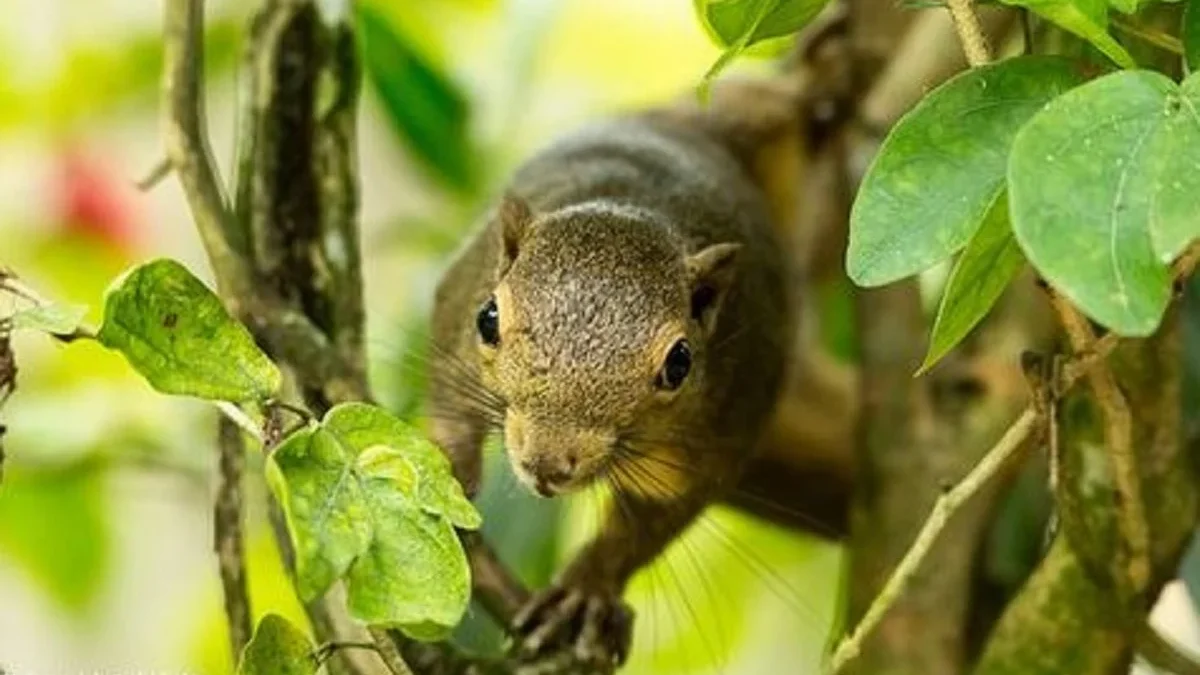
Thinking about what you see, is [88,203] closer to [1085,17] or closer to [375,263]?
[375,263]

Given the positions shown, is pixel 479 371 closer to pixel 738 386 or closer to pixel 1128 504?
pixel 738 386

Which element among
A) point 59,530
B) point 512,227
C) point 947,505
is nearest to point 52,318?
point 947,505

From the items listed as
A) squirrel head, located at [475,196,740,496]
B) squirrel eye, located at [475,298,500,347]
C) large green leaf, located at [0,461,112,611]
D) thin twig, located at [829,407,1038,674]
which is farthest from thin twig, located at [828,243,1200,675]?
large green leaf, located at [0,461,112,611]

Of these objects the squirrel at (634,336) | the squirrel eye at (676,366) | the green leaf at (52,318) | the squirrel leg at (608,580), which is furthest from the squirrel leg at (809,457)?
the green leaf at (52,318)

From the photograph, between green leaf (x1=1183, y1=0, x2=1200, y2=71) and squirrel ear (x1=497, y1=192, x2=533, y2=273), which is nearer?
green leaf (x1=1183, y1=0, x2=1200, y2=71)

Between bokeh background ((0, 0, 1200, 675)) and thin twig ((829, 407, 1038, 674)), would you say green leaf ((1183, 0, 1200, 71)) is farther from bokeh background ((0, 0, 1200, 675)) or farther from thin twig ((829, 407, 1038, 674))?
bokeh background ((0, 0, 1200, 675))

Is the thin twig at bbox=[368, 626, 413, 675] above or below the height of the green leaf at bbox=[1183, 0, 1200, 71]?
below

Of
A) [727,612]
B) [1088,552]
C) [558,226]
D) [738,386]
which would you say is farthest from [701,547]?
[1088,552]
